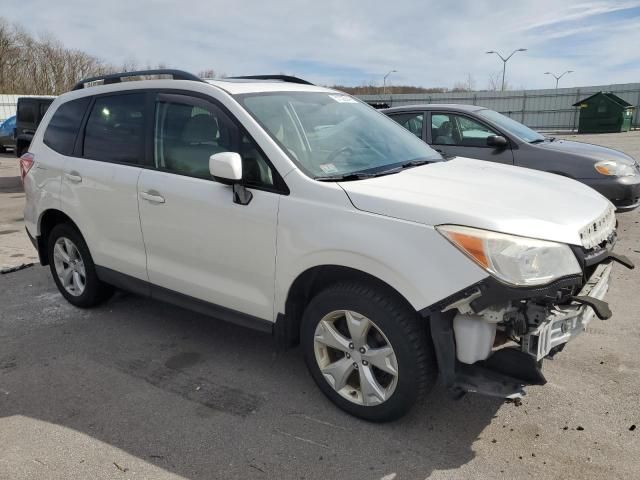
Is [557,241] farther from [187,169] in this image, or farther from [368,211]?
[187,169]

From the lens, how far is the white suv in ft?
7.92

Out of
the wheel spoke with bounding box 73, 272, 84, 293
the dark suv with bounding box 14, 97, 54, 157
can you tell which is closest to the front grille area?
the wheel spoke with bounding box 73, 272, 84, 293

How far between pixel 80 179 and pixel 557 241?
3.41 metres

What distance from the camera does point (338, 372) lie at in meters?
2.91

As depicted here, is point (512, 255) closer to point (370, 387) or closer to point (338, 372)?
point (370, 387)

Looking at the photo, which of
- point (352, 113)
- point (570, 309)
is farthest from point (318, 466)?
point (352, 113)

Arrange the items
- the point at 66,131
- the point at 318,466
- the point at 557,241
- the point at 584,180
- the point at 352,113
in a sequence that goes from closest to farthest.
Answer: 1. the point at 557,241
2. the point at 318,466
3. the point at 352,113
4. the point at 66,131
5. the point at 584,180

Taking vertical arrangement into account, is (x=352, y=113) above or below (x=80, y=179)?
above

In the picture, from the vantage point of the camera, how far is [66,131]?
433 cm

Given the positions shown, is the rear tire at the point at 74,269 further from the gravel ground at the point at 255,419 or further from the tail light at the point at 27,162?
the tail light at the point at 27,162

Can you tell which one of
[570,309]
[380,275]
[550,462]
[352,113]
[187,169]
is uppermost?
[352,113]

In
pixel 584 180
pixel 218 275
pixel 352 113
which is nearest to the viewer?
pixel 218 275

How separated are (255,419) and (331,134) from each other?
1813mm

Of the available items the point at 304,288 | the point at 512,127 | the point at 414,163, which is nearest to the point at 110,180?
the point at 304,288
